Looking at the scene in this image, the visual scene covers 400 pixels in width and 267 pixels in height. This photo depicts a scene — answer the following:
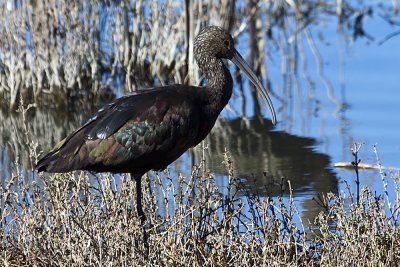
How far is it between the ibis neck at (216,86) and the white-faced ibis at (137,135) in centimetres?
7

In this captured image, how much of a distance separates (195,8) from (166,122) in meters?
4.99

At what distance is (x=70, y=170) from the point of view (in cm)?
648

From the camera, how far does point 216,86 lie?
703 cm

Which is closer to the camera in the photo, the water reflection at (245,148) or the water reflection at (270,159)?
the water reflection at (270,159)

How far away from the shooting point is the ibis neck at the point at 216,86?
274 inches

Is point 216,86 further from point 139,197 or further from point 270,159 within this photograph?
point 270,159

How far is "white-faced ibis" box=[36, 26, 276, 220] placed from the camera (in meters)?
6.59

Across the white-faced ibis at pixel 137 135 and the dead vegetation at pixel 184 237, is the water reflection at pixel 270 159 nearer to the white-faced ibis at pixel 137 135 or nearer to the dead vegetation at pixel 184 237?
the white-faced ibis at pixel 137 135

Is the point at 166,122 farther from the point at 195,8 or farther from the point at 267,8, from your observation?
the point at 267,8

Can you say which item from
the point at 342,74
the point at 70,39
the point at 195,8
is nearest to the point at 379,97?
the point at 342,74

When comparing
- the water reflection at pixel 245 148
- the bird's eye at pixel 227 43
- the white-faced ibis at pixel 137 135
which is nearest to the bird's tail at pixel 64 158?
the white-faced ibis at pixel 137 135

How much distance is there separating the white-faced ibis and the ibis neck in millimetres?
72

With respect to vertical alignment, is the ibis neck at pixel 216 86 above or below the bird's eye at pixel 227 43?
below

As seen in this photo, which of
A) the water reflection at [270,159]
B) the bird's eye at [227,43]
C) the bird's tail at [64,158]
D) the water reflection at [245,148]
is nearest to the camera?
the bird's tail at [64,158]
